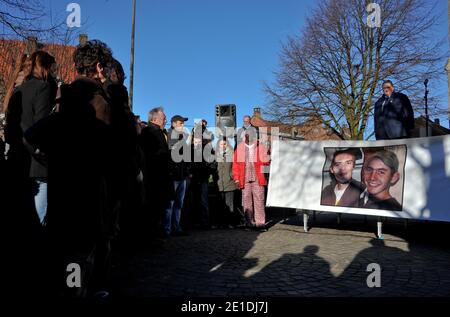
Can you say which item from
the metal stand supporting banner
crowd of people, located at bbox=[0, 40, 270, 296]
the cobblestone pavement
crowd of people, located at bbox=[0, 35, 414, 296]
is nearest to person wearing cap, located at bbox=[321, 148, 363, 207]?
the metal stand supporting banner

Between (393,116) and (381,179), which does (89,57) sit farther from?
(393,116)

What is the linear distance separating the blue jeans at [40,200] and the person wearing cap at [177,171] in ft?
9.21

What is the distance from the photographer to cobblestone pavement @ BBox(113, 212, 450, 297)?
3355mm

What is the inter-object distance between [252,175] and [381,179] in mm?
2542

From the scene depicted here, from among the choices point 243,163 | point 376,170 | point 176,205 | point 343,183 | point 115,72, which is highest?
point 115,72

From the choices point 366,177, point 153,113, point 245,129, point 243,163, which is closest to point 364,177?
point 366,177

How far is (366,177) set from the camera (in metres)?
5.88

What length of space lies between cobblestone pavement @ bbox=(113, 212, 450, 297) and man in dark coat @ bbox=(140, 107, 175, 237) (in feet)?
1.85

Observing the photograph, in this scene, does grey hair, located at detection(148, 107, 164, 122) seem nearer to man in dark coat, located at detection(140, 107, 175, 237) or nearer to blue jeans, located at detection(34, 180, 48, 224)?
man in dark coat, located at detection(140, 107, 175, 237)

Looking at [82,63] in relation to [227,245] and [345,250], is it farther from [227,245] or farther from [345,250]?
[345,250]

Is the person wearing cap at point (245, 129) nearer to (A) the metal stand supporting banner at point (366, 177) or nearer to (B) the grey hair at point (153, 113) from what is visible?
(A) the metal stand supporting banner at point (366, 177)

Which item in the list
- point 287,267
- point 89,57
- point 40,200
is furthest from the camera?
point 287,267

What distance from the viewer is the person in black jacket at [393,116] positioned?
711cm
